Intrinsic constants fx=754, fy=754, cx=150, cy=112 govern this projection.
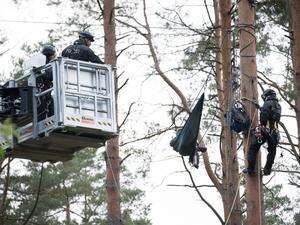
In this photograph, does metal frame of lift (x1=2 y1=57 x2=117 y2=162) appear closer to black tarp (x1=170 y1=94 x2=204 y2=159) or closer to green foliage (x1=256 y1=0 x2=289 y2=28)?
black tarp (x1=170 y1=94 x2=204 y2=159)

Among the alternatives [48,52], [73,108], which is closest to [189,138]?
[73,108]

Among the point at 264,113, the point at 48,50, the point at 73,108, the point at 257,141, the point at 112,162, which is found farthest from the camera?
the point at 112,162

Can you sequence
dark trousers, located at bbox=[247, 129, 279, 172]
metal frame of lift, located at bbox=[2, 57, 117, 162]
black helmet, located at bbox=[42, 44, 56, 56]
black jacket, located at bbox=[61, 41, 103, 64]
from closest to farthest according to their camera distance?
1. dark trousers, located at bbox=[247, 129, 279, 172]
2. metal frame of lift, located at bbox=[2, 57, 117, 162]
3. black jacket, located at bbox=[61, 41, 103, 64]
4. black helmet, located at bbox=[42, 44, 56, 56]

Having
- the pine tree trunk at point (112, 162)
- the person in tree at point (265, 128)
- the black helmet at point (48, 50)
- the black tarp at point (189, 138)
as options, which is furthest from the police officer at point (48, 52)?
the pine tree trunk at point (112, 162)

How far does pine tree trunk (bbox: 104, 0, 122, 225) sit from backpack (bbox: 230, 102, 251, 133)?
528 cm

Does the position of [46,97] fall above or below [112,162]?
above

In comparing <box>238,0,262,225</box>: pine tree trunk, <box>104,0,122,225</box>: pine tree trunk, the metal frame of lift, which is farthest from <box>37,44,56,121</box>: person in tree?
<box>104,0,122,225</box>: pine tree trunk

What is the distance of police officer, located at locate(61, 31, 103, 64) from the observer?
10.9m

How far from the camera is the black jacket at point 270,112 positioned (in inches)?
403

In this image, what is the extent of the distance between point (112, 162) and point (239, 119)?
6.06 m

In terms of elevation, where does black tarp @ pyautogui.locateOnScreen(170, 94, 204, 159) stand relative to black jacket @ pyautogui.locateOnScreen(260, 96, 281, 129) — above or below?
below

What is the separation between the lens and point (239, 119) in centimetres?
1027

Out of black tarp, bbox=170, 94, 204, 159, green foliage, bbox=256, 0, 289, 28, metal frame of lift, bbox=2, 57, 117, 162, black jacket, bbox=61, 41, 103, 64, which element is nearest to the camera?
metal frame of lift, bbox=2, 57, 117, 162

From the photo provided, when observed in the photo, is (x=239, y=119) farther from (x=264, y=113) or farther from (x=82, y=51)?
(x=82, y=51)
